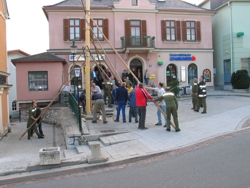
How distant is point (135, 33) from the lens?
977 inches

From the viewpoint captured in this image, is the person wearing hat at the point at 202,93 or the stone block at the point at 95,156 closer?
the stone block at the point at 95,156

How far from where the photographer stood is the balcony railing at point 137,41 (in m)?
23.9

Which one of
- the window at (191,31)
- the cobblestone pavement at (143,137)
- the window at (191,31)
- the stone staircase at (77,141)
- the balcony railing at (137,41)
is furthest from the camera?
the window at (191,31)

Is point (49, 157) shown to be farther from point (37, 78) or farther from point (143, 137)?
point (37, 78)

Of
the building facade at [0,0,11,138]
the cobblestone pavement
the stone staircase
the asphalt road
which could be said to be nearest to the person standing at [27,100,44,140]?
the cobblestone pavement

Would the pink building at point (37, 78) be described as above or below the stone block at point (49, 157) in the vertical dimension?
above

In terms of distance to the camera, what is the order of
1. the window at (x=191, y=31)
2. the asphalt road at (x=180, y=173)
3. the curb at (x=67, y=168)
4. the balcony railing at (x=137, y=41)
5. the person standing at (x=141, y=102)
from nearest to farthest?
the asphalt road at (x=180, y=173), the curb at (x=67, y=168), the person standing at (x=141, y=102), the balcony railing at (x=137, y=41), the window at (x=191, y=31)

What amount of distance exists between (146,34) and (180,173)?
19916 mm

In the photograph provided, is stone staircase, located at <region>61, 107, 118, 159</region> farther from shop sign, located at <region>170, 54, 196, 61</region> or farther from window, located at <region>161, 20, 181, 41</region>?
window, located at <region>161, 20, 181, 41</region>

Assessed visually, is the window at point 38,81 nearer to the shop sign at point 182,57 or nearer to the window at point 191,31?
the shop sign at point 182,57

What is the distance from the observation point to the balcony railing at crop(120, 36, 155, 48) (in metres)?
23.9

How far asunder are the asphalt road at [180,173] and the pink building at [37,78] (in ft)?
49.7

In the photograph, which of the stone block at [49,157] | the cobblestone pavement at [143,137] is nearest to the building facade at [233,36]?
the cobblestone pavement at [143,137]

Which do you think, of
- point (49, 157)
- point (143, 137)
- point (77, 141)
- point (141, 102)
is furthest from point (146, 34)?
point (49, 157)
